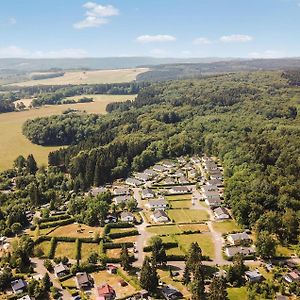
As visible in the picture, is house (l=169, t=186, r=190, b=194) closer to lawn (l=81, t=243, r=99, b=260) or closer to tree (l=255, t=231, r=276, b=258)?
lawn (l=81, t=243, r=99, b=260)

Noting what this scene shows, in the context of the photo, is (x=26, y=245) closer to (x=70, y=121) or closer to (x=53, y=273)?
(x=53, y=273)

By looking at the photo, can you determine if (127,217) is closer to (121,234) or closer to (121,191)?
(121,234)

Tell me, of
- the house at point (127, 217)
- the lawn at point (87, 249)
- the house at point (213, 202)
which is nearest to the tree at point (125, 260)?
the lawn at point (87, 249)

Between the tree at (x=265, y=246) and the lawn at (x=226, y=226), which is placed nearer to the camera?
the tree at (x=265, y=246)

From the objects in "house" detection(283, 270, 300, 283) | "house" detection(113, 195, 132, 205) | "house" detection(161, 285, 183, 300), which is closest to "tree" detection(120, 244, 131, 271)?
"house" detection(161, 285, 183, 300)

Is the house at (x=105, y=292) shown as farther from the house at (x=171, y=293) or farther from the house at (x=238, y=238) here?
the house at (x=238, y=238)

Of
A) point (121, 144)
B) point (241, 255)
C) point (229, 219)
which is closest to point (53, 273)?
point (241, 255)
